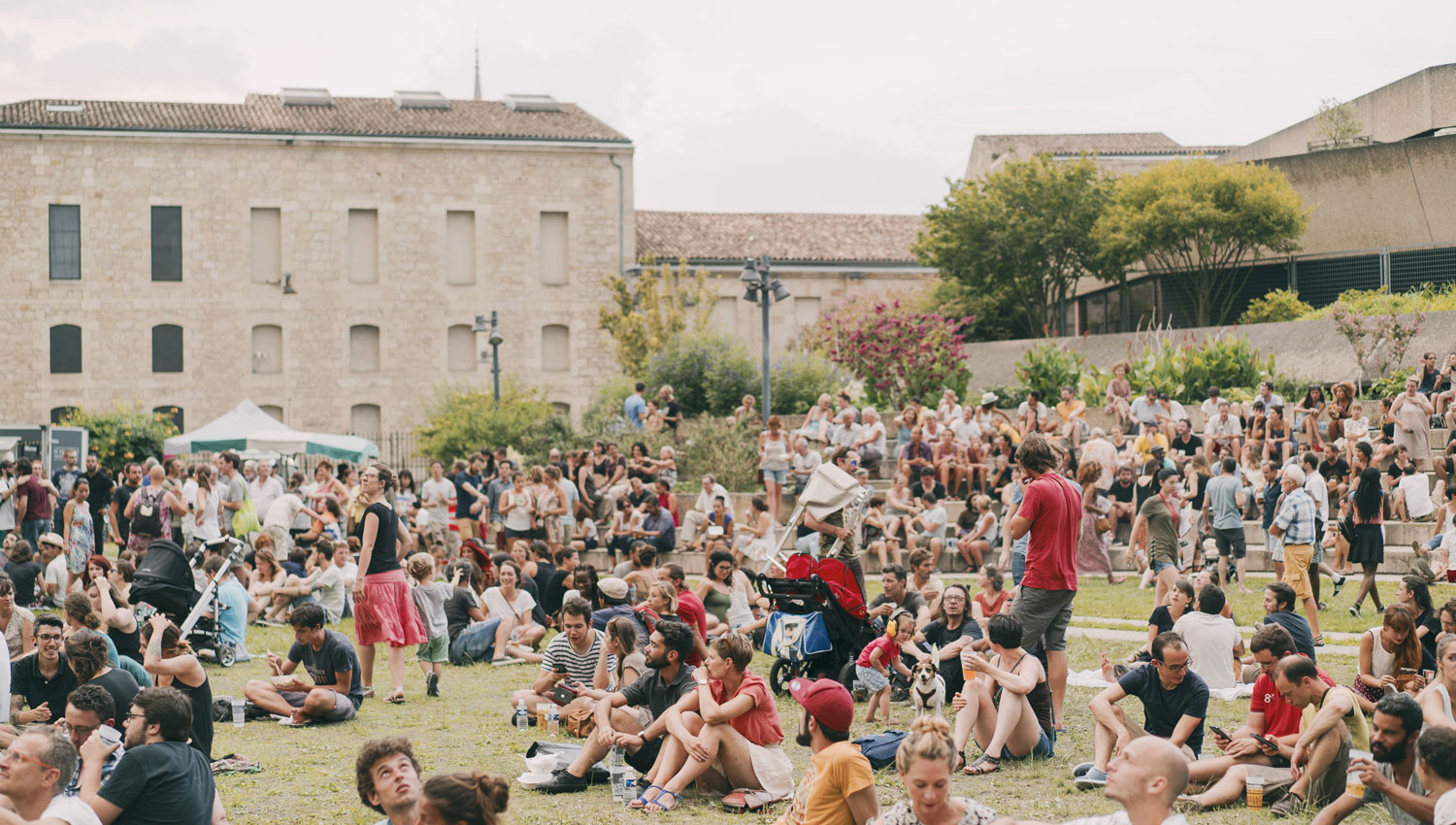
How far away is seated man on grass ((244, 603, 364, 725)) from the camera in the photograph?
10.4m

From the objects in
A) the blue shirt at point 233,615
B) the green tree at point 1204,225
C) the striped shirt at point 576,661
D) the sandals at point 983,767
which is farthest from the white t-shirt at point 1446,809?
the green tree at point 1204,225

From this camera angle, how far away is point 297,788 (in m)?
8.52

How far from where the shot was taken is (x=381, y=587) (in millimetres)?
11031

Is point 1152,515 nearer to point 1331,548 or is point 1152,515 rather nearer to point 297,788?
point 1331,548

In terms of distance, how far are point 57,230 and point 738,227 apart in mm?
21618

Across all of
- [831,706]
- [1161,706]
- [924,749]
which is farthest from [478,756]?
[924,749]

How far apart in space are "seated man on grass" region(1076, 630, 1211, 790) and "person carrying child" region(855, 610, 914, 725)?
225 centimetres

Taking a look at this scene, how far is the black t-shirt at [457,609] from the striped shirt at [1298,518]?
824 centimetres

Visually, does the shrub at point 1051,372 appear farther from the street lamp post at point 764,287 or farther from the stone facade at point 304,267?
the stone facade at point 304,267

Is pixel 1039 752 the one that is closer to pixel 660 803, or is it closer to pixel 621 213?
pixel 660 803

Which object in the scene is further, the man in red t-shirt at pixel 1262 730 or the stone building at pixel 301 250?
the stone building at pixel 301 250

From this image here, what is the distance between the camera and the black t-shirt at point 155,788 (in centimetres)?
616

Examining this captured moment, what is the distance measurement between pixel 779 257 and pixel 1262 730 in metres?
39.8

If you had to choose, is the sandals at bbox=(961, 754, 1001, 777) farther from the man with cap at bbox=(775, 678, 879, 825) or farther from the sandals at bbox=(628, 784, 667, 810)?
the man with cap at bbox=(775, 678, 879, 825)
